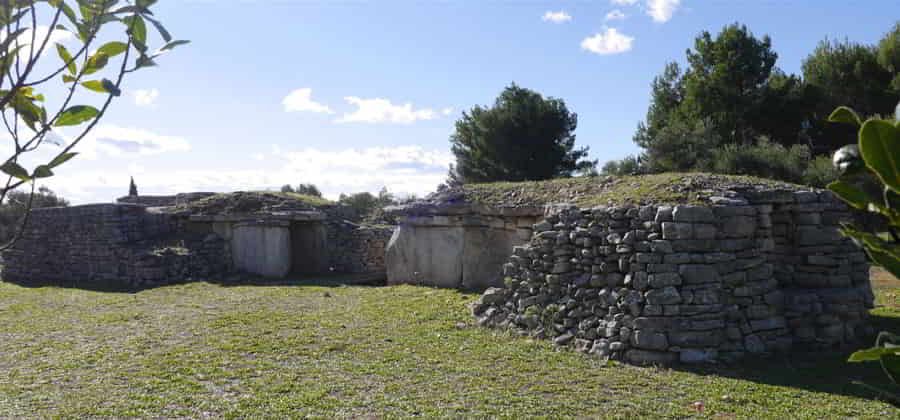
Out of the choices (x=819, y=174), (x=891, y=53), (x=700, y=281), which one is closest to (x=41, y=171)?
(x=700, y=281)

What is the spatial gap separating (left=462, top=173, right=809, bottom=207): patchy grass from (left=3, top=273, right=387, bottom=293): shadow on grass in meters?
3.44

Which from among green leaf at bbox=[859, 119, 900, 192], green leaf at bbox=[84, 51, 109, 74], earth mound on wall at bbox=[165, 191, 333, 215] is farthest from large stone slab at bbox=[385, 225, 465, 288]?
green leaf at bbox=[859, 119, 900, 192]

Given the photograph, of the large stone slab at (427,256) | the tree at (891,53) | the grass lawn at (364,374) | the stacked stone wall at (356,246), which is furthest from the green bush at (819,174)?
the stacked stone wall at (356,246)

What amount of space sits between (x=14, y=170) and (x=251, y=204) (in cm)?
1508

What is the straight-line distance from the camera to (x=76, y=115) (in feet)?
5.71

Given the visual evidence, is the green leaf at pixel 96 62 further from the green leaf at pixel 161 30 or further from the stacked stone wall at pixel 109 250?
the stacked stone wall at pixel 109 250

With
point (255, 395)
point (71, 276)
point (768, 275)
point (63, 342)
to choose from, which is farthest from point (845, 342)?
point (71, 276)

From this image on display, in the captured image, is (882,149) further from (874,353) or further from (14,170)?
(14,170)

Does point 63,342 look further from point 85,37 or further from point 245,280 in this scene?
point 85,37

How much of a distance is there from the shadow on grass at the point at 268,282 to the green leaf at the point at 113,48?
444 inches

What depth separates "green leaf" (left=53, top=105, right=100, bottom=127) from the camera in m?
1.73

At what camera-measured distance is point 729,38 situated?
2067 centimetres

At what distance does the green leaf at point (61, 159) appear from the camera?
65.7 inches

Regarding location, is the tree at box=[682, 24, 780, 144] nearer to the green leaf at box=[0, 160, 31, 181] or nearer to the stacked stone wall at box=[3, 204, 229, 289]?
the stacked stone wall at box=[3, 204, 229, 289]
